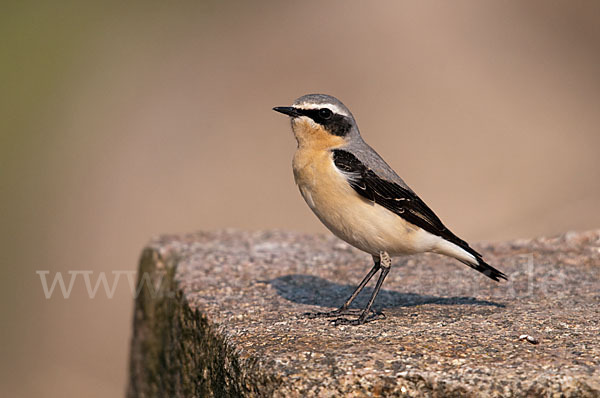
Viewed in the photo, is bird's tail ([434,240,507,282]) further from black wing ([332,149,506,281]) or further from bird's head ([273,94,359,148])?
bird's head ([273,94,359,148])

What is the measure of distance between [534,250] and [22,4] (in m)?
24.9

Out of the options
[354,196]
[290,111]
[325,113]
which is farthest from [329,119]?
[354,196]

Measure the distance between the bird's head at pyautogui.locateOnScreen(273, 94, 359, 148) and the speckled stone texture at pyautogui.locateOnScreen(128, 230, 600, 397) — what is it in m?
1.45

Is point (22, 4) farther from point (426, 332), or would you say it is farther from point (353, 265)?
point (426, 332)

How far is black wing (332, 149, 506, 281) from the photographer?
615 cm

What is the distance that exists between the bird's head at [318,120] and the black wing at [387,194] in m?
0.18

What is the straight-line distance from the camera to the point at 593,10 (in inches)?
688

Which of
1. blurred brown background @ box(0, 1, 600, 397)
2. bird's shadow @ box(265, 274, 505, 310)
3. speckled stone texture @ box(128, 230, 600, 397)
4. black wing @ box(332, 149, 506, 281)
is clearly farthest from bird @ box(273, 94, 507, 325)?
blurred brown background @ box(0, 1, 600, 397)

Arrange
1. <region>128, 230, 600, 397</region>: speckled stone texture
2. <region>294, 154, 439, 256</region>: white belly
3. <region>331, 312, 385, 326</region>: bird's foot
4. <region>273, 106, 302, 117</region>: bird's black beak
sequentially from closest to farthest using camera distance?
<region>128, 230, 600, 397</region>: speckled stone texture < <region>331, 312, 385, 326</region>: bird's foot < <region>294, 154, 439, 256</region>: white belly < <region>273, 106, 302, 117</region>: bird's black beak

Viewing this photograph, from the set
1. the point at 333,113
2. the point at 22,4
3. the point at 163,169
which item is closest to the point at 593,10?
the point at 163,169

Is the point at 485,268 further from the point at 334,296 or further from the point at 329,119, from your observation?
the point at 329,119

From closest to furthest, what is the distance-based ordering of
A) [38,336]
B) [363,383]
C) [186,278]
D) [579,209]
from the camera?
[363,383]
[186,278]
[579,209]
[38,336]

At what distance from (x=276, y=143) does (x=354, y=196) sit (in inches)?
325

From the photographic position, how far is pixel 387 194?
20.5 ft
